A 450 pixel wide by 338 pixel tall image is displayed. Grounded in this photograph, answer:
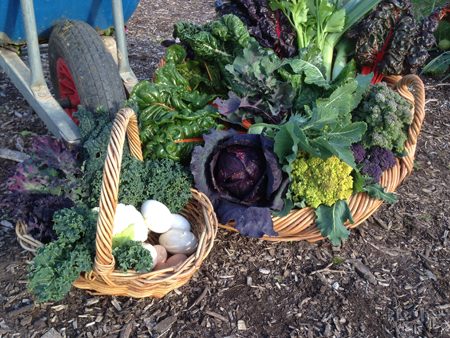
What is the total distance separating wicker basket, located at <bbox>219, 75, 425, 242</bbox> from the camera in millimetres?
2113

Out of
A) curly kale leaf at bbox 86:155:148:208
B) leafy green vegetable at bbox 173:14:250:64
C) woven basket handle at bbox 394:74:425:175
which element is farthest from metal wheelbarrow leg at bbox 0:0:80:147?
woven basket handle at bbox 394:74:425:175

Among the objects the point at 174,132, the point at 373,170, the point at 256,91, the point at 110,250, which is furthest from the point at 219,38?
the point at 110,250

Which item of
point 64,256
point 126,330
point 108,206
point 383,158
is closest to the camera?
point 108,206

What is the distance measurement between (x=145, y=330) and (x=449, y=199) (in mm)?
2357

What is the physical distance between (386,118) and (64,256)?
194cm

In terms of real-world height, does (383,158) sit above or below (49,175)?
below

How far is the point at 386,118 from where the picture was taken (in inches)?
87.0

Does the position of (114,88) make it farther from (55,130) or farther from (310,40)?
(310,40)

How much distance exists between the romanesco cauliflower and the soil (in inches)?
14.6

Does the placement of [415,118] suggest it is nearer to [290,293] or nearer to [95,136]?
[290,293]

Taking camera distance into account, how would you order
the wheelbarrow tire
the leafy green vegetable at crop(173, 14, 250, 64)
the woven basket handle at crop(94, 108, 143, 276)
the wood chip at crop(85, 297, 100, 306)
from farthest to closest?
the leafy green vegetable at crop(173, 14, 250, 64)
the wheelbarrow tire
the wood chip at crop(85, 297, 100, 306)
the woven basket handle at crop(94, 108, 143, 276)

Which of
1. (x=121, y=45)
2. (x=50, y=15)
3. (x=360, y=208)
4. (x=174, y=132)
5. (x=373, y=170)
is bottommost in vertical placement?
(x=360, y=208)

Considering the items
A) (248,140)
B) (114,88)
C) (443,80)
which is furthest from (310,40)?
(443,80)

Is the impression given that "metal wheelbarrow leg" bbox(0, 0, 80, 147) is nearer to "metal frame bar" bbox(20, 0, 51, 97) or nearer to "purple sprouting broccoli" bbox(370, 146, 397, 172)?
"metal frame bar" bbox(20, 0, 51, 97)
